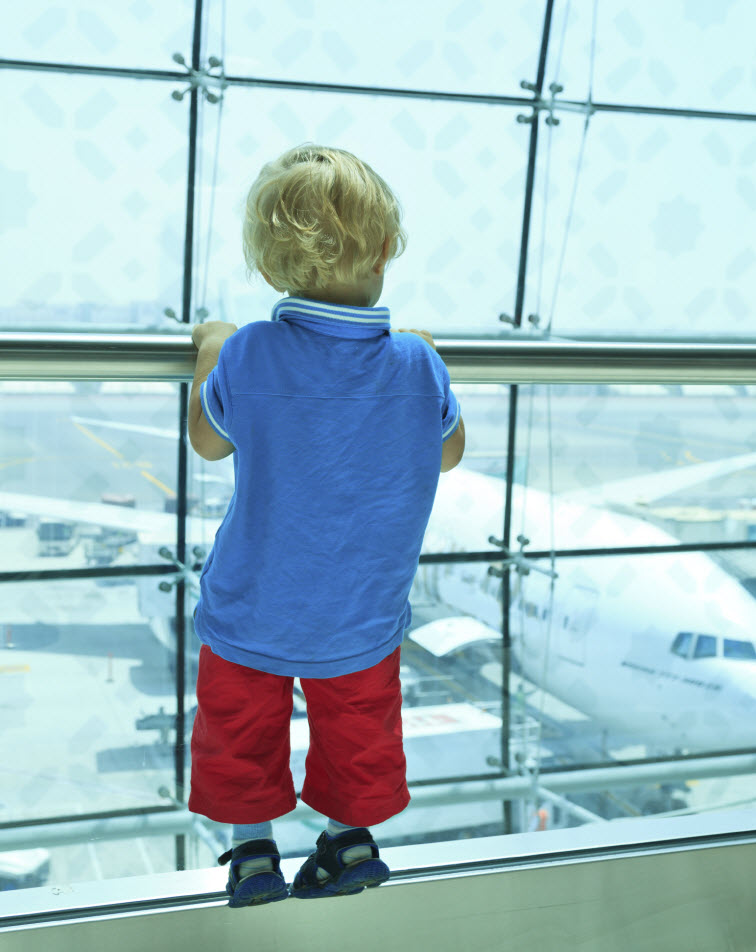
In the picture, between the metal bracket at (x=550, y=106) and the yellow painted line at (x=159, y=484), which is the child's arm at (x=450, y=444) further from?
the metal bracket at (x=550, y=106)

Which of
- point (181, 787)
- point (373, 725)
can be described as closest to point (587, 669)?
point (181, 787)

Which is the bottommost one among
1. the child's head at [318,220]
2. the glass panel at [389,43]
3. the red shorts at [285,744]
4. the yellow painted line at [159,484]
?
the red shorts at [285,744]

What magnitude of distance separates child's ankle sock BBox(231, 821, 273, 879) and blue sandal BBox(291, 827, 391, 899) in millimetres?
32

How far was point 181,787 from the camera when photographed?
93cm

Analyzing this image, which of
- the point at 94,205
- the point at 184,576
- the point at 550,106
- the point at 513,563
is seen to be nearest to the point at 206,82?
the point at 94,205

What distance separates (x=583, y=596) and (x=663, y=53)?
1699mm

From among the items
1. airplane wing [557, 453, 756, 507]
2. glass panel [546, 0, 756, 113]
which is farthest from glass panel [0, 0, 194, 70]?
airplane wing [557, 453, 756, 507]

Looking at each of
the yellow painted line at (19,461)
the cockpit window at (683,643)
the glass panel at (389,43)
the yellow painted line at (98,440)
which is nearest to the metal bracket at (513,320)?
the glass panel at (389,43)

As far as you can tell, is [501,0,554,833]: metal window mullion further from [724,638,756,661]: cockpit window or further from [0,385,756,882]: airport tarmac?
[724,638,756,661]: cockpit window

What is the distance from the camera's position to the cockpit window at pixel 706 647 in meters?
2.78

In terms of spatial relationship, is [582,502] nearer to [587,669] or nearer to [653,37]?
[587,669]

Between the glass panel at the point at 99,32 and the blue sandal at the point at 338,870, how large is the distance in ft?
7.63

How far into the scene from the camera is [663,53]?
284 cm

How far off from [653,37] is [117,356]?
2.82 metres
